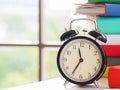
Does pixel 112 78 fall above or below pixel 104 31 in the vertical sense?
below

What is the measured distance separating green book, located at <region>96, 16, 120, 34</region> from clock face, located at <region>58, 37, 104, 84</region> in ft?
0.65

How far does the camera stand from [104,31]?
112cm

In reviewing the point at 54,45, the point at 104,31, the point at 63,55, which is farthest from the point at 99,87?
the point at 54,45

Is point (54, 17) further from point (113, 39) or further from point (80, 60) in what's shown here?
point (80, 60)

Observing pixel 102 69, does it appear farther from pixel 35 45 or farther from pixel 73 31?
pixel 35 45

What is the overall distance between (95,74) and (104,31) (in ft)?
0.84

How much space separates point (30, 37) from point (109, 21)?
0.72 metres

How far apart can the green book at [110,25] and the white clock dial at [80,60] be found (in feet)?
0.65

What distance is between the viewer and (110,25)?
1128 mm

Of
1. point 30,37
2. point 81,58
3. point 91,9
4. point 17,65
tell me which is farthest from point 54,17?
point 81,58

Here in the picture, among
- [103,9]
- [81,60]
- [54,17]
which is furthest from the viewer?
[54,17]

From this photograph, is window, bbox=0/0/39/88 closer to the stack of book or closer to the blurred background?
the blurred background

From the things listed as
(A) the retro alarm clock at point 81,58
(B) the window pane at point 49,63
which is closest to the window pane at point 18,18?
(B) the window pane at point 49,63

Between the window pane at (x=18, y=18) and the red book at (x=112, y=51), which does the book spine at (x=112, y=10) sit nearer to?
the red book at (x=112, y=51)
